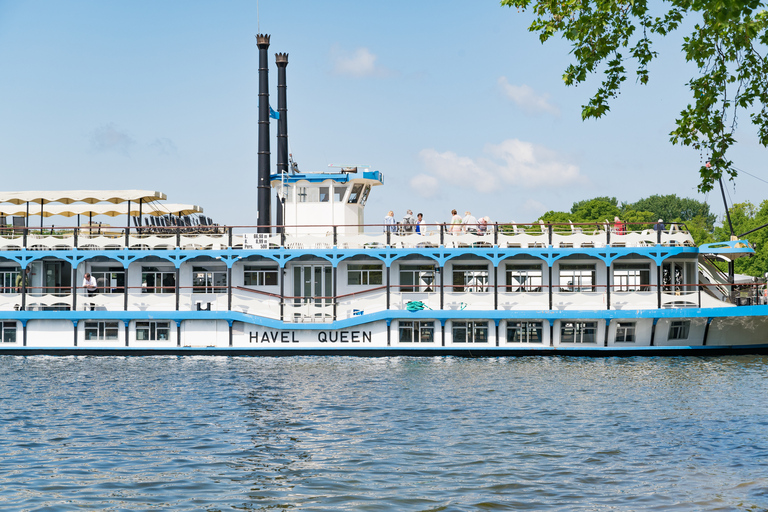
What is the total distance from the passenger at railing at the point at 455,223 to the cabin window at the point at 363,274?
3.46 metres

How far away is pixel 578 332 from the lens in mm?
31031

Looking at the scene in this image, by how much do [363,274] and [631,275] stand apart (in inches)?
422

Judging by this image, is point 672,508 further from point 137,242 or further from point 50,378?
point 137,242

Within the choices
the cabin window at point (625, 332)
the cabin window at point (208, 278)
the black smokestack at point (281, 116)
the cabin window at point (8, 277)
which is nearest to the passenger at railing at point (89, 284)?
the cabin window at point (8, 277)

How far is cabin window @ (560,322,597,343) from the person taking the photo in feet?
102

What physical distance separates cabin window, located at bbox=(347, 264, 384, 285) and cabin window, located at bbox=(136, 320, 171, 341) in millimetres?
7545

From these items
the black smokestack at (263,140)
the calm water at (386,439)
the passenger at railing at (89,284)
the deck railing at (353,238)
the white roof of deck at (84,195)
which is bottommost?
the calm water at (386,439)

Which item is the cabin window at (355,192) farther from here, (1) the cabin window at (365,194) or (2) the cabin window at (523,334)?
(2) the cabin window at (523,334)

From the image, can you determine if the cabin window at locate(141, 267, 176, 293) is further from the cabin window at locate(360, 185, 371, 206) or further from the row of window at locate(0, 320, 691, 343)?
the row of window at locate(0, 320, 691, 343)

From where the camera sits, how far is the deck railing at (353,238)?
101ft

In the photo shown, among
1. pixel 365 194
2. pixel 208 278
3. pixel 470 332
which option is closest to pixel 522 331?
pixel 470 332

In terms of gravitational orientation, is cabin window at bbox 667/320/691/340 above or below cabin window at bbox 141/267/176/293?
below

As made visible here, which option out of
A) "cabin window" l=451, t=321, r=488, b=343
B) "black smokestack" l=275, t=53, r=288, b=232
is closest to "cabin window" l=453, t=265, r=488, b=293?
"cabin window" l=451, t=321, r=488, b=343

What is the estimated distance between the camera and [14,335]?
32594 millimetres
